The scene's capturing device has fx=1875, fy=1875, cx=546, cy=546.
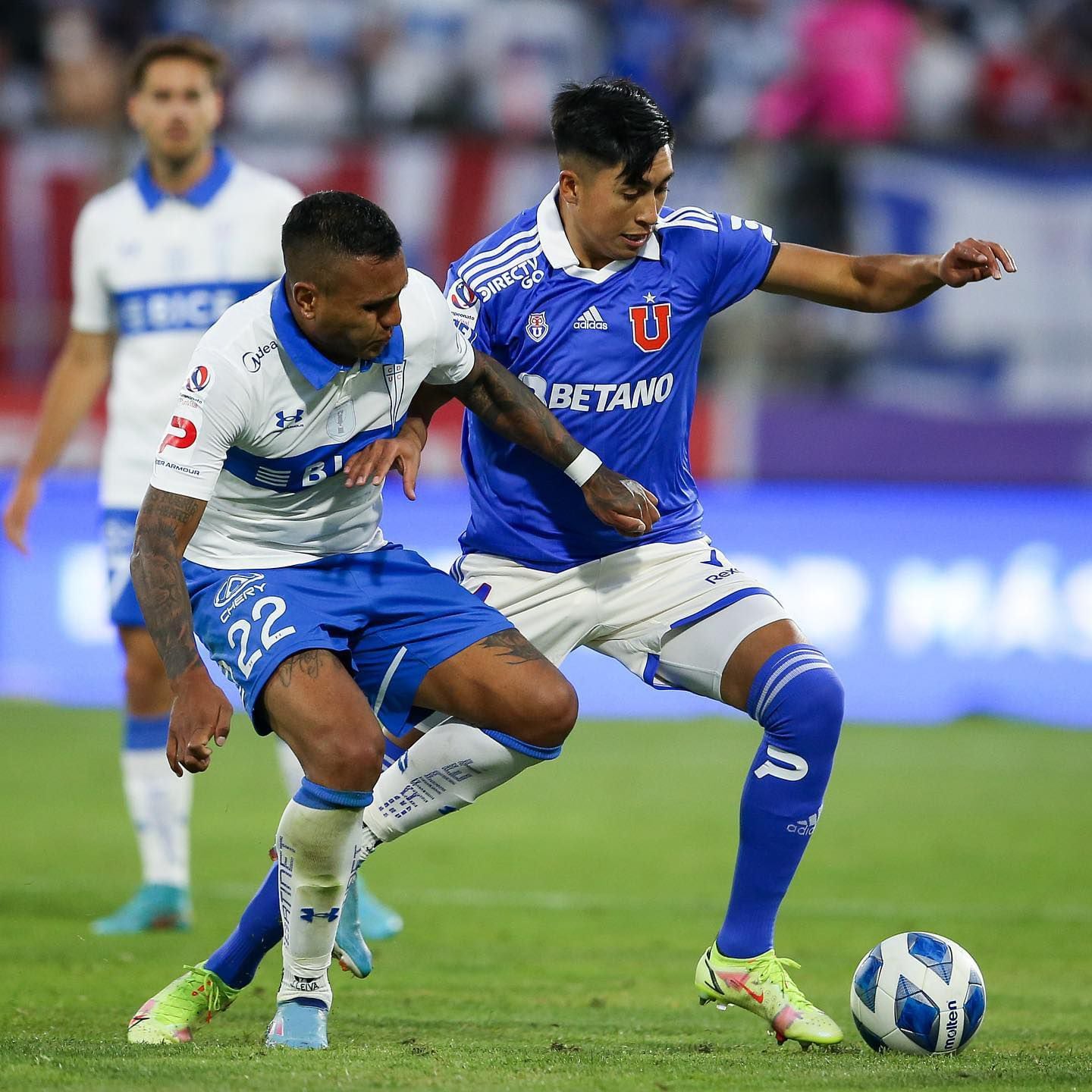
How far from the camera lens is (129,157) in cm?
1273

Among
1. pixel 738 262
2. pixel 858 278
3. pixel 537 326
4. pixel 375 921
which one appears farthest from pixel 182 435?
pixel 375 921

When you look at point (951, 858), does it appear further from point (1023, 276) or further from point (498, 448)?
point (1023, 276)

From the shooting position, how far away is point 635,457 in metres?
5.45

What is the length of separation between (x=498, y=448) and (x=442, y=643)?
0.85 metres

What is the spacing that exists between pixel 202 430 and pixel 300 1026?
147 centimetres

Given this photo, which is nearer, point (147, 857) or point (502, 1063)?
point (502, 1063)

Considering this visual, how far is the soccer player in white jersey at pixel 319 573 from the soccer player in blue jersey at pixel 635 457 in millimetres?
176

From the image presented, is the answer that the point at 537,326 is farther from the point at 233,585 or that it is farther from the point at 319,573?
the point at 233,585

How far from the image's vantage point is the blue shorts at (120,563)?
6742 millimetres

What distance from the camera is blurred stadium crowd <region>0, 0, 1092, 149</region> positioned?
14133 millimetres

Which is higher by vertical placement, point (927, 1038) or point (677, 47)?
point (677, 47)

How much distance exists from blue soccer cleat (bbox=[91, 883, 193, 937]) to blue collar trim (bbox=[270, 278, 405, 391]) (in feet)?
8.91

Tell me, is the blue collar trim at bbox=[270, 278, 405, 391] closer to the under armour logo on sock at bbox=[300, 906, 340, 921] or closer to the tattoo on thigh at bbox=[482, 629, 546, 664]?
the tattoo on thigh at bbox=[482, 629, 546, 664]

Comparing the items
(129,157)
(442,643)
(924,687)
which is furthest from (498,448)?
(129,157)
